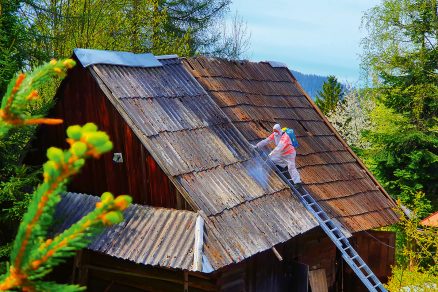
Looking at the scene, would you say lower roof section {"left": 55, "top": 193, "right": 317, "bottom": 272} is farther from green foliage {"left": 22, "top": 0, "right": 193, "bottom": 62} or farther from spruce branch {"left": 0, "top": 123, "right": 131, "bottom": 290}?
green foliage {"left": 22, "top": 0, "right": 193, "bottom": 62}

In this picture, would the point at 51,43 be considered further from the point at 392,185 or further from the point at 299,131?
the point at 392,185

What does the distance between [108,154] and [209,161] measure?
76.5 inches

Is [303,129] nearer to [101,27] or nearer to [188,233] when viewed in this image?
[188,233]

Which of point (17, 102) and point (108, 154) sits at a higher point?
point (17, 102)

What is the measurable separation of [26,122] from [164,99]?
775 cm

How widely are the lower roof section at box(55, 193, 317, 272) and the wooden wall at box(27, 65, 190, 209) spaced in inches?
12.7

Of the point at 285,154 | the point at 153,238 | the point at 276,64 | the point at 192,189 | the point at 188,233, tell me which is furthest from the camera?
the point at 276,64

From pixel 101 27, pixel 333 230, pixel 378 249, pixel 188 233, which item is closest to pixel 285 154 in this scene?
pixel 333 230

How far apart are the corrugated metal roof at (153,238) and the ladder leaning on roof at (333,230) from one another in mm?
Answer: 2913

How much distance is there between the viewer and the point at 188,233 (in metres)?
7.19

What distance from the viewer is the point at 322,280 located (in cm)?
1070

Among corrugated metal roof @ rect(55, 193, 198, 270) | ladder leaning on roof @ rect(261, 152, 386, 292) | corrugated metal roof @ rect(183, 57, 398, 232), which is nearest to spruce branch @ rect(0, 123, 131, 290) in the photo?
corrugated metal roof @ rect(55, 193, 198, 270)

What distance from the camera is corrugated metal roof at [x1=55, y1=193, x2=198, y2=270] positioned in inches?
273

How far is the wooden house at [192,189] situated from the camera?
24.5 ft
